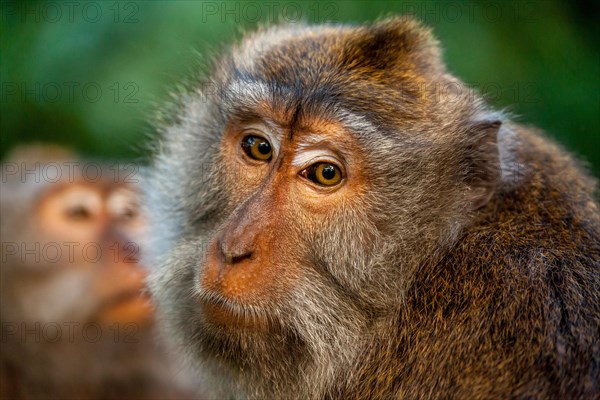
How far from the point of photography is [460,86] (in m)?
3.33

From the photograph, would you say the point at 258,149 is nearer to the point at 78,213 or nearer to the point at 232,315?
the point at 232,315

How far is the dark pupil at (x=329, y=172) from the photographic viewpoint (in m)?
2.86

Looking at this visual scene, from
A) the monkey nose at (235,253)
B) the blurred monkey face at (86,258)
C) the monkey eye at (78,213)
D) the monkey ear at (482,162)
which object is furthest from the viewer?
the monkey eye at (78,213)

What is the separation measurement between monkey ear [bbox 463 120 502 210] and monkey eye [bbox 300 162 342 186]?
0.54m

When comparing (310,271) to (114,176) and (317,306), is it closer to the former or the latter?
(317,306)

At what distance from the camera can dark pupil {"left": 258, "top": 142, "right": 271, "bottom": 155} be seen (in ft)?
9.94

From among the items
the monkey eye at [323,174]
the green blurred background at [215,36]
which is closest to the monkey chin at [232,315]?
the monkey eye at [323,174]

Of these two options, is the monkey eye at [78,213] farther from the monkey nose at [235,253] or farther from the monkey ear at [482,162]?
the monkey ear at [482,162]

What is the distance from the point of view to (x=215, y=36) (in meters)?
5.39

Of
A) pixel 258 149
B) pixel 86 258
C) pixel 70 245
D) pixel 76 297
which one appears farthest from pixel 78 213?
pixel 258 149

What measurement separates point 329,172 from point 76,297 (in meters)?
2.66

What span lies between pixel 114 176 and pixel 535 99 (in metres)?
3.14

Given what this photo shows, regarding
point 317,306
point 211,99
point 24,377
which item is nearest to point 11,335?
point 24,377

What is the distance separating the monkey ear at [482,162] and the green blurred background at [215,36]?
242 centimetres
